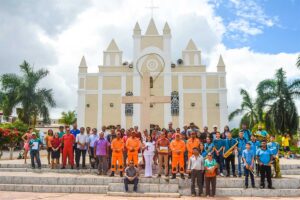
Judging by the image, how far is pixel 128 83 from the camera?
3052cm

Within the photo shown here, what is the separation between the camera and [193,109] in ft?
97.7

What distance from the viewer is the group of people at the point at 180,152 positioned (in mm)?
8688

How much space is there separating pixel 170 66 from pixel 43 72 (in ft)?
42.1

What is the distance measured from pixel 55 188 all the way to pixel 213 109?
2286cm

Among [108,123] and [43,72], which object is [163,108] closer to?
[108,123]

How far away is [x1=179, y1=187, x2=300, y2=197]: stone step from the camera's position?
8453 mm

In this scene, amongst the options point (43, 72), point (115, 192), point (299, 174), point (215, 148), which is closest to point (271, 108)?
point (299, 174)

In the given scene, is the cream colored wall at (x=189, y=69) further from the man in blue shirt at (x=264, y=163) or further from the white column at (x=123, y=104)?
the man in blue shirt at (x=264, y=163)

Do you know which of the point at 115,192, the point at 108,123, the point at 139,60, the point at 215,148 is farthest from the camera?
the point at 139,60

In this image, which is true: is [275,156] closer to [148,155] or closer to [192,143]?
[192,143]

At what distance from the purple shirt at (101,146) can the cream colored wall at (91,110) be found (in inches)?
777

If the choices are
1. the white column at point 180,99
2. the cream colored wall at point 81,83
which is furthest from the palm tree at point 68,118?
the white column at point 180,99

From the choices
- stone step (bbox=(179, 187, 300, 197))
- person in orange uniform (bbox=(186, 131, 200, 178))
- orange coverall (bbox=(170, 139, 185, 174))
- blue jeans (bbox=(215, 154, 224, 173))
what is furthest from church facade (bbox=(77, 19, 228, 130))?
stone step (bbox=(179, 187, 300, 197))

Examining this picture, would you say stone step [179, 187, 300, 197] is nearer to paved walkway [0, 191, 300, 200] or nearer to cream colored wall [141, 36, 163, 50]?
paved walkway [0, 191, 300, 200]
